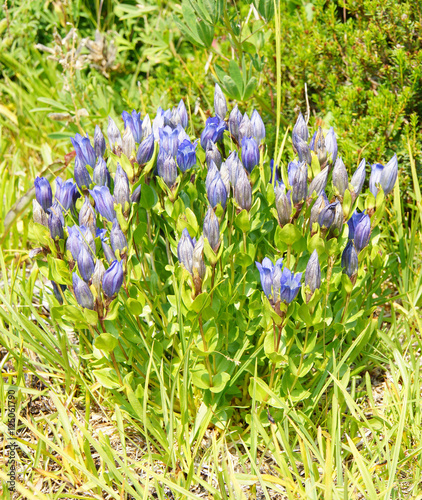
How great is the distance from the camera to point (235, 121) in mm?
1966

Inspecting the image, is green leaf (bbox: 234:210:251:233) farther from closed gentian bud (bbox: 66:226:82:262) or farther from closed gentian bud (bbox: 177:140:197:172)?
closed gentian bud (bbox: 66:226:82:262)

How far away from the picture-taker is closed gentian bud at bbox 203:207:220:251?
1.57 meters

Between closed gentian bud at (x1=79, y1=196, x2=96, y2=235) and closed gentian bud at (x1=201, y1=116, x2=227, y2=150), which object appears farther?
closed gentian bud at (x1=201, y1=116, x2=227, y2=150)

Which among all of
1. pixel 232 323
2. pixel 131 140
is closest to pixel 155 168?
pixel 131 140

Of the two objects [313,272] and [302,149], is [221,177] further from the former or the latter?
[313,272]

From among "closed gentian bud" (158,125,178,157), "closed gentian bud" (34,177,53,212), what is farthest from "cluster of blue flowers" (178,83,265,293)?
"closed gentian bud" (34,177,53,212)

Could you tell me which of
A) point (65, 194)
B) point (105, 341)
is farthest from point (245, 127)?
point (105, 341)

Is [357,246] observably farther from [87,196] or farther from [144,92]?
[144,92]

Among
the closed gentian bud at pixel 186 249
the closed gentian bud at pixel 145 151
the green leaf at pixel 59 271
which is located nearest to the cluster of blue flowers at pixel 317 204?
the closed gentian bud at pixel 186 249

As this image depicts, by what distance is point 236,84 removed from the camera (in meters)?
2.34

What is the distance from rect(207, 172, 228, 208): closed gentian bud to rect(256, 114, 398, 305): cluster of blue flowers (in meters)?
0.18

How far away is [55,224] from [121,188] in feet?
0.90

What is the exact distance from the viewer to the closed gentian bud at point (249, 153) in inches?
69.2

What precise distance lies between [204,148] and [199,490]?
1292 millimetres
